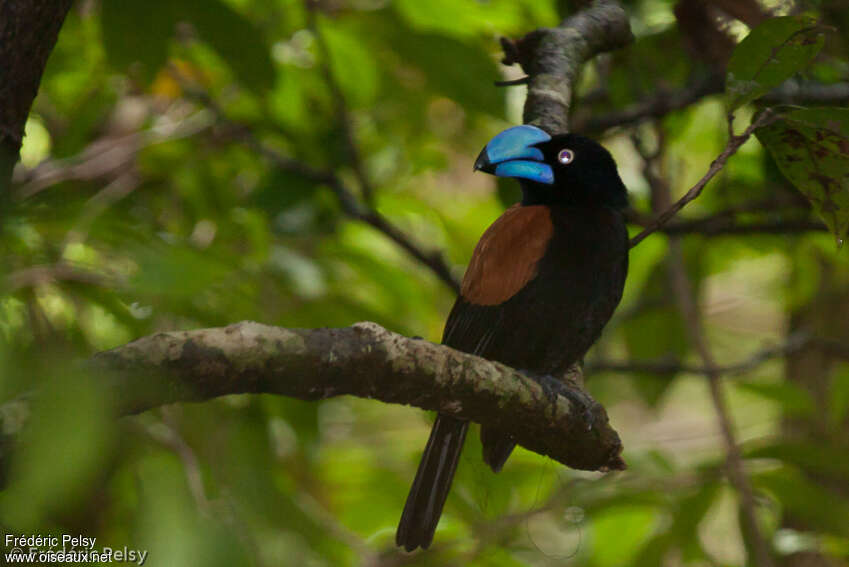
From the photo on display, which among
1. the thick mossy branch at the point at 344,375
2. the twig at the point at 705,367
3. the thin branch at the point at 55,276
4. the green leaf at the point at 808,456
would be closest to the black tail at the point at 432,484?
the thick mossy branch at the point at 344,375

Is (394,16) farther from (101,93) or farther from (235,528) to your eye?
(235,528)

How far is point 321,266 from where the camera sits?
13.0 feet

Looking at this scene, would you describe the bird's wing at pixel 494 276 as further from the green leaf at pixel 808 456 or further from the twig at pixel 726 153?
the green leaf at pixel 808 456

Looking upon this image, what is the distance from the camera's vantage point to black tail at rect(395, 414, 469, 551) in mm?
2381

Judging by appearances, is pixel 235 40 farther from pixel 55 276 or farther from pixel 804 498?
pixel 804 498

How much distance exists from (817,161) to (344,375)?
1.01 metres

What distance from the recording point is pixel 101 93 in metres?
3.88

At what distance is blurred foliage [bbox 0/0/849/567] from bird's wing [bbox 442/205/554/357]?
22 centimetres

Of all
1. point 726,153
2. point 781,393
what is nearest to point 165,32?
point 726,153

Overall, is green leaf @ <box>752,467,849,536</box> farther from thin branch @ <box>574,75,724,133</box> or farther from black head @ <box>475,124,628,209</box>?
thin branch @ <box>574,75,724,133</box>

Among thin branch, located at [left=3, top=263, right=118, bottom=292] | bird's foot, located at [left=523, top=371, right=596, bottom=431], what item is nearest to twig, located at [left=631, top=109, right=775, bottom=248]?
bird's foot, located at [left=523, top=371, right=596, bottom=431]

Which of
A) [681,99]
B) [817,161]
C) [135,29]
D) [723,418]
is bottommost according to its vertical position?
[723,418]

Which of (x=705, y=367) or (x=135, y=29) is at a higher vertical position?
(x=135, y=29)

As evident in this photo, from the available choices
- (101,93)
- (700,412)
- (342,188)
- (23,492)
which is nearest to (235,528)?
(23,492)
